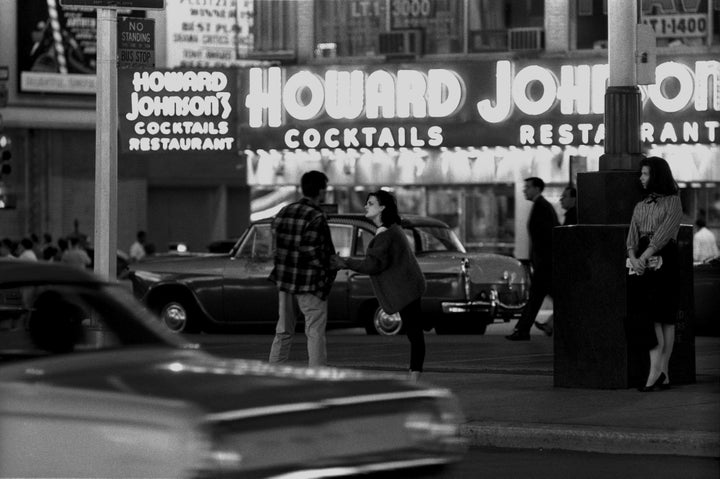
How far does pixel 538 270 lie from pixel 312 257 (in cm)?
679

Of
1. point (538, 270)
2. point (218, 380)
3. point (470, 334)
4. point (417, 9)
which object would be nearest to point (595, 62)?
point (417, 9)

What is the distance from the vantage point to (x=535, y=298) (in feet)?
63.0

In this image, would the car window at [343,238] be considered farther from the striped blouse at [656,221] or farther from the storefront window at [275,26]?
the storefront window at [275,26]

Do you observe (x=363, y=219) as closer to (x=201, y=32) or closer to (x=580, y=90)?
(x=580, y=90)

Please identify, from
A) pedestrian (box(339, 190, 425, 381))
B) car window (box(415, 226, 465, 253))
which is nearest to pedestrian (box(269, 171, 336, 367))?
pedestrian (box(339, 190, 425, 381))

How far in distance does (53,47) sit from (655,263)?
35.1 meters

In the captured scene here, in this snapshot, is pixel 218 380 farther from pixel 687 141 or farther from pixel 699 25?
pixel 699 25

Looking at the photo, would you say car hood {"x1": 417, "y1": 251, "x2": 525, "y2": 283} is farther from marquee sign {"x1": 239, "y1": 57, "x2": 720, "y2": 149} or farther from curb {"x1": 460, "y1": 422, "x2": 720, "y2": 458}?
curb {"x1": 460, "y1": 422, "x2": 720, "y2": 458}

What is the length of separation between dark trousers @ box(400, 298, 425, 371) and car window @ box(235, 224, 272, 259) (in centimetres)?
838

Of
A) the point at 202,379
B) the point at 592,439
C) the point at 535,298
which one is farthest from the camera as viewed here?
the point at 535,298

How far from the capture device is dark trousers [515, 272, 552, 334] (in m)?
19.2

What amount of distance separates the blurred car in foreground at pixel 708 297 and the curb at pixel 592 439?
10562mm

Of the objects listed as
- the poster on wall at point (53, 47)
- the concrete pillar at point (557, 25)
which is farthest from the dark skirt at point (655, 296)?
the poster on wall at point (53, 47)

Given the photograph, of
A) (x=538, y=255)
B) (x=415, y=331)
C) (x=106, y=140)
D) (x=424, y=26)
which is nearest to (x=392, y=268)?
(x=415, y=331)
